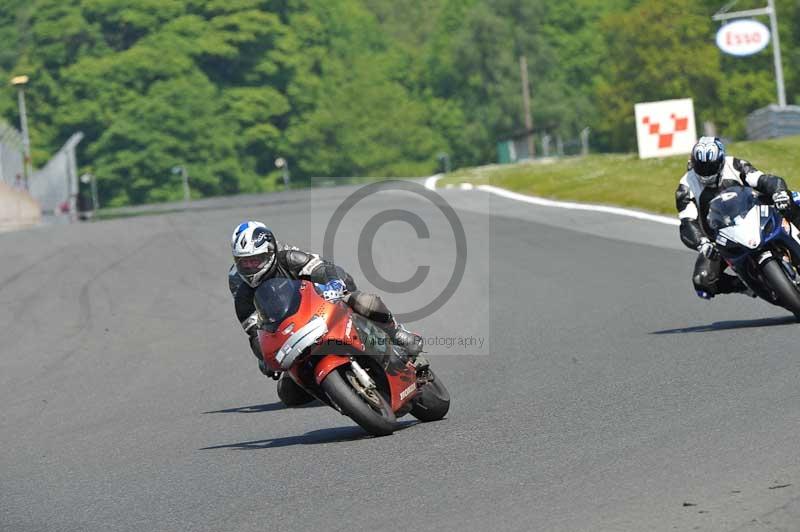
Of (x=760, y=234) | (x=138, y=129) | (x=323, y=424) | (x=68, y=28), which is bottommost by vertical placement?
(x=323, y=424)

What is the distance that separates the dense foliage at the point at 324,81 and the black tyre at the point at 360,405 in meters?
79.6

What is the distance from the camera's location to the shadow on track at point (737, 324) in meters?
11.4

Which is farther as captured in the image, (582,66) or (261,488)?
(582,66)

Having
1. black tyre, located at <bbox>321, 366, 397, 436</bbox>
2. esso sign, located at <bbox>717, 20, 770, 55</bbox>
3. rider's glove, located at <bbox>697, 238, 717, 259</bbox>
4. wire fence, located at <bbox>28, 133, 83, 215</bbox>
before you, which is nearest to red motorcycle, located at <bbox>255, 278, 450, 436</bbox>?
black tyre, located at <bbox>321, 366, 397, 436</bbox>

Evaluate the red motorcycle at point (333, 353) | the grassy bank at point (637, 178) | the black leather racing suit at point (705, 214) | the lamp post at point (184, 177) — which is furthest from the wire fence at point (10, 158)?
the lamp post at point (184, 177)

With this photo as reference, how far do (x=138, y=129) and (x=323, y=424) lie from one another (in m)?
83.7

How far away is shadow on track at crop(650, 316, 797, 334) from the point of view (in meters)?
11.4

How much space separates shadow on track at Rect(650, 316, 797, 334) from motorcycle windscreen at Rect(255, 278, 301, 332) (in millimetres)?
4535

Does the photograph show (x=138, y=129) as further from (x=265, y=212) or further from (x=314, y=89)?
(x=265, y=212)

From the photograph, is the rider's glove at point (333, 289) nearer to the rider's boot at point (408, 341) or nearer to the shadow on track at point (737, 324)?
the rider's boot at point (408, 341)

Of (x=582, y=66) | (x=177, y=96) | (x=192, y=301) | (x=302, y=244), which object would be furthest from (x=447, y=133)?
(x=192, y=301)

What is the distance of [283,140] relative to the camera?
3991 inches

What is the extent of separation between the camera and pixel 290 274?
8.79m

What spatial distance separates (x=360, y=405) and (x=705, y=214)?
4.78m
